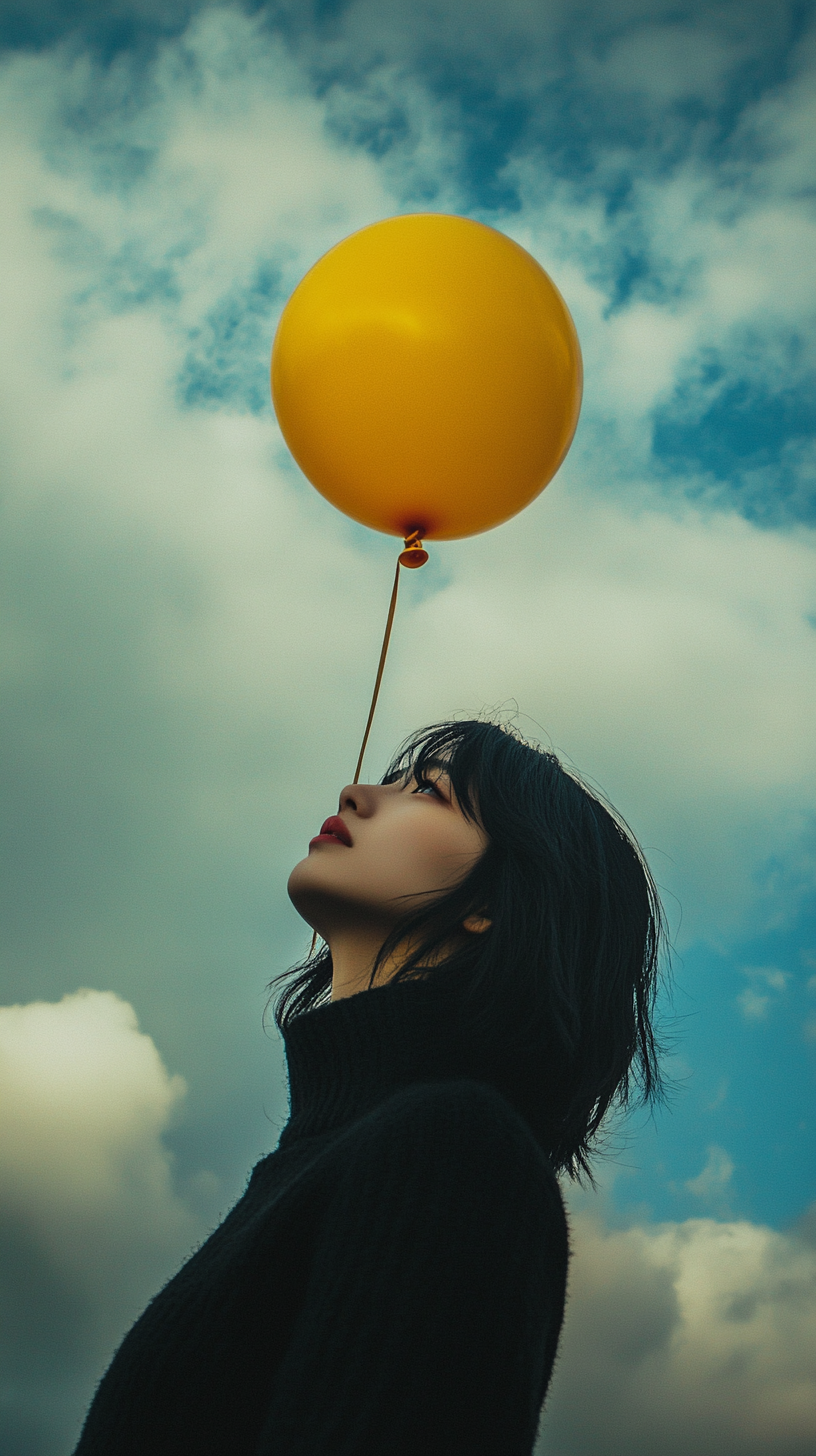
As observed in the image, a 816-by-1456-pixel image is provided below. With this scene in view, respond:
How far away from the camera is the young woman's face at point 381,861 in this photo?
1946mm

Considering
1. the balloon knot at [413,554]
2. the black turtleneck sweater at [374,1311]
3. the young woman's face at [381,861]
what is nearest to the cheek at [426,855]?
the young woman's face at [381,861]

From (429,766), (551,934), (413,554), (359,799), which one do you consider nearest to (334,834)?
(359,799)

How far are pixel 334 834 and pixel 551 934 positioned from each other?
487 millimetres

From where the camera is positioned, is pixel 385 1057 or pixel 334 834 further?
pixel 334 834

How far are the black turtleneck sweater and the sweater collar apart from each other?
106 millimetres

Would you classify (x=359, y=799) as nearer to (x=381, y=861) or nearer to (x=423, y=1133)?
(x=381, y=861)

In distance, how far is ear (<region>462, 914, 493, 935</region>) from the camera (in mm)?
1927

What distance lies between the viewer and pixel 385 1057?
1746 millimetres

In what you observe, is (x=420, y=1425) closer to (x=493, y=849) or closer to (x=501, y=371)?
(x=493, y=849)

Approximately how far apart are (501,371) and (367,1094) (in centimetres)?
155

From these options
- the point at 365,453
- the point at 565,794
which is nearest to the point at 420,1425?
the point at 565,794

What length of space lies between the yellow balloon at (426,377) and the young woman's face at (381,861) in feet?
2.47

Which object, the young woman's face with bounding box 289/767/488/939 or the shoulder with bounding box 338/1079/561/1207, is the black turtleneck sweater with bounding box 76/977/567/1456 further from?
the young woman's face with bounding box 289/767/488/939

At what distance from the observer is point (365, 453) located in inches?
91.1
